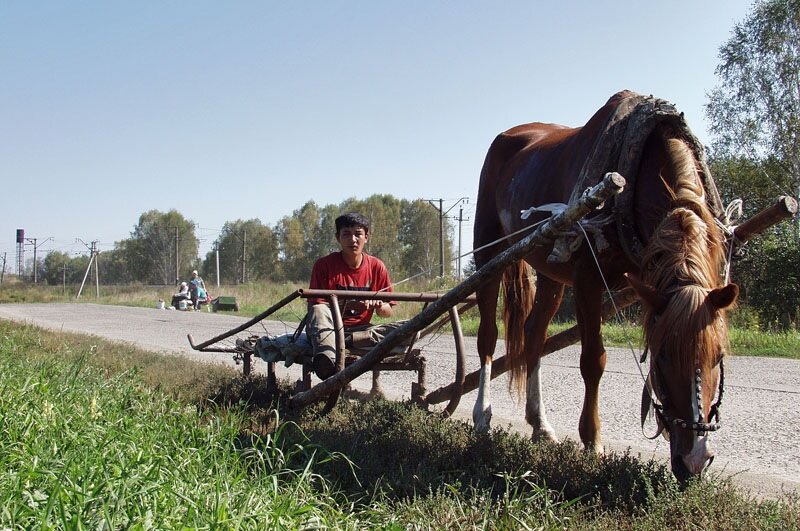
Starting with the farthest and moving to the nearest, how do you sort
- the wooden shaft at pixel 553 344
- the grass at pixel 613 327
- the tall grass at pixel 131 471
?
the grass at pixel 613 327, the wooden shaft at pixel 553 344, the tall grass at pixel 131 471

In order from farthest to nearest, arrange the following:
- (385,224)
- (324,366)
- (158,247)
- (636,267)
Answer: (158,247), (385,224), (324,366), (636,267)

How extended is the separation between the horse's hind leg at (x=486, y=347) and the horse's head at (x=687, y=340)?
200 centimetres

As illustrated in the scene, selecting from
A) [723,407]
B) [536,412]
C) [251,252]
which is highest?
[251,252]

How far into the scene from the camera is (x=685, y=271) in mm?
3301

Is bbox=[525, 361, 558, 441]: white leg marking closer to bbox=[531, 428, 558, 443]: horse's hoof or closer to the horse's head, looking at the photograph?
bbox=[531, 428, 558, 443]: horse's hoof

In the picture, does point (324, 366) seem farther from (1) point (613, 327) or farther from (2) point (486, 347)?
(1) point (613, 327)

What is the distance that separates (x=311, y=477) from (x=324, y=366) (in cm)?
160

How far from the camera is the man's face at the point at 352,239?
6.10m

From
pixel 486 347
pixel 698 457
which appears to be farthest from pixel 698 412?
pixel 486 347

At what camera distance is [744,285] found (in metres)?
16.3

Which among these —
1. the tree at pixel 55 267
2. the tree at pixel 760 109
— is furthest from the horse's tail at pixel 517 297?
the tree at pixel 55 267

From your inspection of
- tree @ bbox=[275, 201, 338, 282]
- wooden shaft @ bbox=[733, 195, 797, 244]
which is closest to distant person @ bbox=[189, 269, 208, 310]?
wooden shaft @ bbox=[733, 195, 797, 244]

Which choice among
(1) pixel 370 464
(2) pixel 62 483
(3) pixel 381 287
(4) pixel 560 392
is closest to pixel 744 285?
(4) pixel 560 392

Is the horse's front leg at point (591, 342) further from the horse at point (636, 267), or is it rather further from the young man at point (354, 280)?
the young man at point (354, 280)
